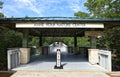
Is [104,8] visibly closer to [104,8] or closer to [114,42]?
[104,8]

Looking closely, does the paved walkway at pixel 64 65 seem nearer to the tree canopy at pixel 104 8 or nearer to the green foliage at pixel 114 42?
the green foliage at pixel 114 42

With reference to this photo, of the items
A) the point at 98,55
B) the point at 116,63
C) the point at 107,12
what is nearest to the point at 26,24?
the point at 98,55

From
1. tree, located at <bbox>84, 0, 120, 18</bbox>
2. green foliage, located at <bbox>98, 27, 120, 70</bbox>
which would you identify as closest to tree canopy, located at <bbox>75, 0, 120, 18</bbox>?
tree, located at <bbox>84, 0, 120, 18</bbox>

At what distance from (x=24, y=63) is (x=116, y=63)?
906 cm

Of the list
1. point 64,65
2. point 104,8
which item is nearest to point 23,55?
point 64,65

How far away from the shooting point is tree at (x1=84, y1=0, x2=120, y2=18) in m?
26.7

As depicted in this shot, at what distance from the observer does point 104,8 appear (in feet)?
98.0

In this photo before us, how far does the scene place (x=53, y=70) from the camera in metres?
12.0

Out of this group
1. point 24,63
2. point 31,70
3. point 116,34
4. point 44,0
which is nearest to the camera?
point 31,70

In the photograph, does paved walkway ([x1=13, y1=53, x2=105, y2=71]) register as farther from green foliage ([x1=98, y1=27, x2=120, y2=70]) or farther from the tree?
the tree

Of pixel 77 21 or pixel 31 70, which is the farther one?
pixel 77 21

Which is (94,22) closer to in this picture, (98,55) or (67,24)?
(67,24)

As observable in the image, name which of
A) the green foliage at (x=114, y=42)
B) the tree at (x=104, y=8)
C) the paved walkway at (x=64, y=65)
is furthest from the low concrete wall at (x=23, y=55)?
the tree at (x=104, y=8)

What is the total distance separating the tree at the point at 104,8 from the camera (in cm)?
2672
